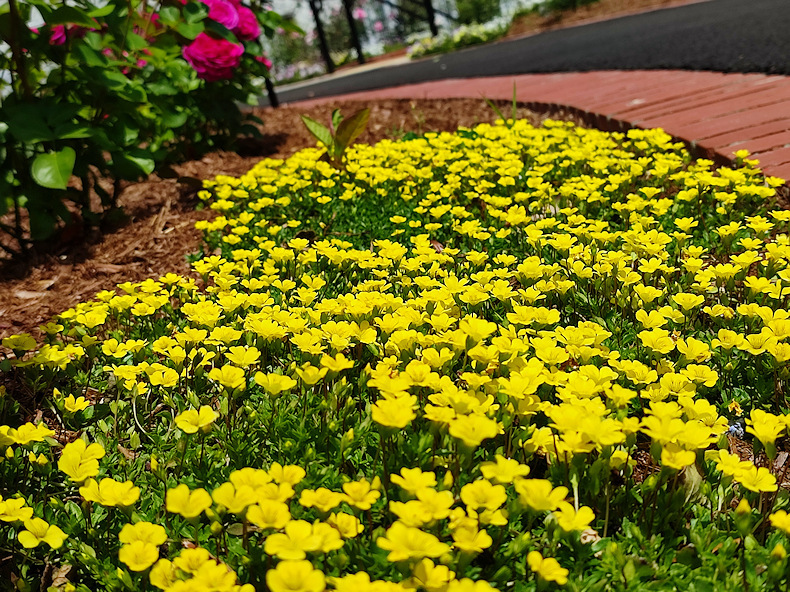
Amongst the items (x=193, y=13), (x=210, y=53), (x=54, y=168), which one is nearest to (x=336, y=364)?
(x=54, y=168)

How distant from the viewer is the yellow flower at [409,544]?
1090mm

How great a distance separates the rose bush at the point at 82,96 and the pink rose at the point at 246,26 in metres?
0.27

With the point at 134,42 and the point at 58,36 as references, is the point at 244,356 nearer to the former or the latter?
the point at 134,42

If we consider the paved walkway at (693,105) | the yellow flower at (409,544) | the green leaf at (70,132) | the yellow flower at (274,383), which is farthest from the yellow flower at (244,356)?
the paved walkway at (693,105)

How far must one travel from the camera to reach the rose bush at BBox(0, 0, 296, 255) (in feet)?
8.75

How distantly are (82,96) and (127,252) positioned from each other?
0.80 m

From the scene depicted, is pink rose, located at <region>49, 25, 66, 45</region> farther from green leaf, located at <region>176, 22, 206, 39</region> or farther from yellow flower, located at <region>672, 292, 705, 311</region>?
yellow flower, located at <region>672, 292, 705, 311</region>

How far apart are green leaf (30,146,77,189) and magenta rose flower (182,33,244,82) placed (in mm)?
1595

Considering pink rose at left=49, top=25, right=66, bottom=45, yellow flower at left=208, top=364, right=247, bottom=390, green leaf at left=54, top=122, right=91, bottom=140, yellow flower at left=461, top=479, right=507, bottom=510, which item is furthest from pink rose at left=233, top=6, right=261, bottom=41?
yellow flower at left=461, top=479, right=507, bottom=510

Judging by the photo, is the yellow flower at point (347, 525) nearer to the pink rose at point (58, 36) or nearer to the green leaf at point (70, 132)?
the green leaf at point (70, 132)

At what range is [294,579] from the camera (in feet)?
3.39

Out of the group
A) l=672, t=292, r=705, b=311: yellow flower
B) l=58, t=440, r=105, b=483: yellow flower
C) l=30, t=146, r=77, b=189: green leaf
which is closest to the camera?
l=58, t=440, r=105, b=483: yellow flower

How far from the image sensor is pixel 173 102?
3.98m

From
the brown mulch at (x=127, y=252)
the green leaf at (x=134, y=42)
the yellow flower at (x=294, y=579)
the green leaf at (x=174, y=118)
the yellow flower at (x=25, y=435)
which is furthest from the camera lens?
the green leaf at (x=174, y=118)
